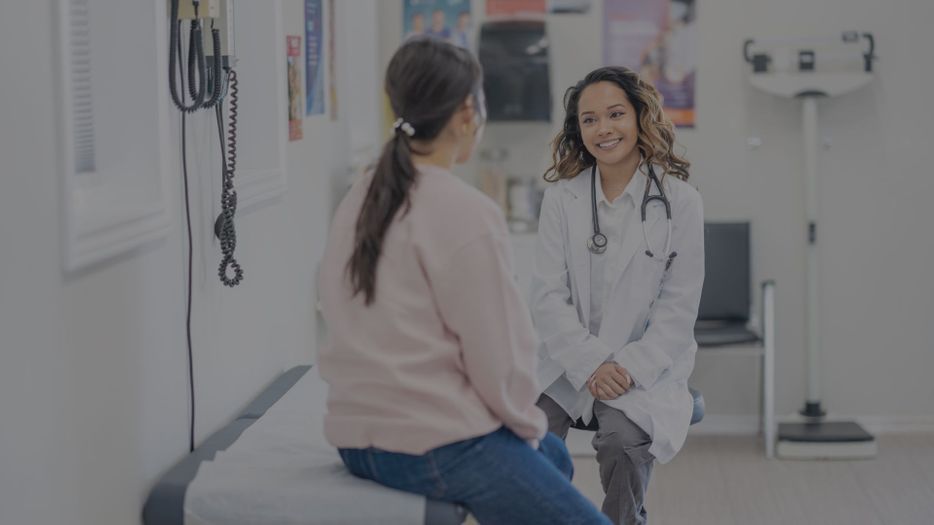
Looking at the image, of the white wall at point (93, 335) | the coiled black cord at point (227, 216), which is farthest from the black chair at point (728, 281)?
the coiled black cord at point (227, 216)

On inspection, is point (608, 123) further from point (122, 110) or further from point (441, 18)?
point (441, 18)

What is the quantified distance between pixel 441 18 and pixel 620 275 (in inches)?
89.5

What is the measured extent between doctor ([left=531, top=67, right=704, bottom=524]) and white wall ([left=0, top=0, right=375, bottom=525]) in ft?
2.36

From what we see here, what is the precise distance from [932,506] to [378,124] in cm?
243

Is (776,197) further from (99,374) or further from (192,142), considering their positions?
(99,374)

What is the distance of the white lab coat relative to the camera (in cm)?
282

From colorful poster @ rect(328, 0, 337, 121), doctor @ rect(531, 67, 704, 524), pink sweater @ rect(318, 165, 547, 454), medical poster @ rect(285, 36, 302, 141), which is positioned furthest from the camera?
colorful poster @ rect(328, 0, 337, 121)

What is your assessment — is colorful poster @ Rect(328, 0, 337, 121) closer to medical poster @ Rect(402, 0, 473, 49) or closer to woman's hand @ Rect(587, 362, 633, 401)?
medical poster @ Rect(402, 0, 473, 49)

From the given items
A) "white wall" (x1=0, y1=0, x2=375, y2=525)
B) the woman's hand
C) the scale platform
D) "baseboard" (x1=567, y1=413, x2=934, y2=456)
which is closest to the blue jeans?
"white wall" (x1=0, y1=0, x2=375, y2=525)

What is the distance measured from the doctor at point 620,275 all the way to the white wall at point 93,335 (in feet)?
2.36

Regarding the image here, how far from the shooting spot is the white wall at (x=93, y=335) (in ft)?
5.67

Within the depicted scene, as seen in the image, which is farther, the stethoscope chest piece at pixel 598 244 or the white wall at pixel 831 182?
the white wall at pixel 831 182

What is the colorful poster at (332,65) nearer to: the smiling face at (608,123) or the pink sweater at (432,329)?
the smiling face at (608,123)

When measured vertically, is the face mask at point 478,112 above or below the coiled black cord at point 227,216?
above
